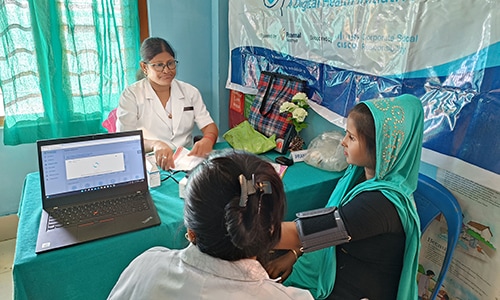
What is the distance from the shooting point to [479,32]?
113 centimetres

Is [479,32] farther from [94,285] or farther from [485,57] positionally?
[94,285]

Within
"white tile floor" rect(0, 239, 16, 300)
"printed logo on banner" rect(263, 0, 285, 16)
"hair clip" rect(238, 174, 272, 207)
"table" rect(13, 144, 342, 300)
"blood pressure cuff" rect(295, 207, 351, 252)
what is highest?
"printed logo on banner" rect(263, 0, 285, 16)

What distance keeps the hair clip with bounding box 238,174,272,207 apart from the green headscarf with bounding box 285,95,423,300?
1.71 ft

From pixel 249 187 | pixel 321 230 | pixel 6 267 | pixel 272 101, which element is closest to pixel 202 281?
pixel 249 187

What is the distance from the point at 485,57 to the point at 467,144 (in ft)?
1.01

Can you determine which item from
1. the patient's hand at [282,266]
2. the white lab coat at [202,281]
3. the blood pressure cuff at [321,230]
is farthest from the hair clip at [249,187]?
the patient's hand at [282,266]

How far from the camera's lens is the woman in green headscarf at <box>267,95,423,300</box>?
1003 millimetres

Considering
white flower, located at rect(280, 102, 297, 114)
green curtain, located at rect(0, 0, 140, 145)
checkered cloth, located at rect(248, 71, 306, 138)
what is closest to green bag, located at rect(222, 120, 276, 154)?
checkered cloth, located at rect(248, 71, 306, 138)

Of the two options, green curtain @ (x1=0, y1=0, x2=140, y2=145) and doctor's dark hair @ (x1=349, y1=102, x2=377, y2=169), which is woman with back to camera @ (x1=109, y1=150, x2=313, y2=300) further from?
green curtain @ (x1=0, y1=0, x2=140, y2=145)

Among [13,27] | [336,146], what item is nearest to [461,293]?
[336,146]

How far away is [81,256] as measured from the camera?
1.01 metres

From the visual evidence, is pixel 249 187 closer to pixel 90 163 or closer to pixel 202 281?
pixel 202 281

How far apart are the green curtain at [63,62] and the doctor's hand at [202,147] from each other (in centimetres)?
102

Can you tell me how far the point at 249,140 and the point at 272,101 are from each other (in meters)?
0.30
